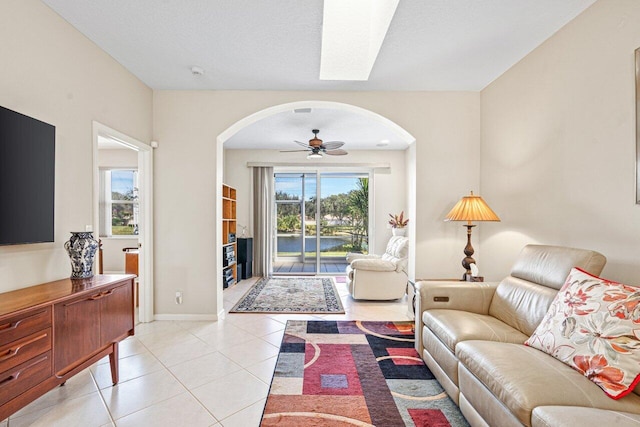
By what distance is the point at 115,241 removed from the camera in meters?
6.14

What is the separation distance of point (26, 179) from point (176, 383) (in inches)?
69.3

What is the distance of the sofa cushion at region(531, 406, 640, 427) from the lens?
111 cm

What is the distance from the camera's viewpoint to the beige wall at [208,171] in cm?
368

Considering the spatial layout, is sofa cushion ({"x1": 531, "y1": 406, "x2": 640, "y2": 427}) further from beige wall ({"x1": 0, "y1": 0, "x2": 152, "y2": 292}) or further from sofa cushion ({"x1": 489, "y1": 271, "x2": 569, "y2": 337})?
beige wall ({"x1": 0, "y1": 0, "x2": 152, "y2": 292})

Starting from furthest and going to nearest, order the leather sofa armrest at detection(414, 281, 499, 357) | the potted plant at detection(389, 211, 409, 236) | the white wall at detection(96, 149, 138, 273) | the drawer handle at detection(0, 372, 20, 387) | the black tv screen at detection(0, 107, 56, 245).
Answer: the white wall at detection(96, 149, 138, 273) → the potted plant at detection(389, 211, 409, 236) → the leather sofa armrest at detection(414, 281, 499, 357) → the black tv screen at detection(0, 107, 56, 245) → the drawer handle at detection(0, 372, 20, 387)

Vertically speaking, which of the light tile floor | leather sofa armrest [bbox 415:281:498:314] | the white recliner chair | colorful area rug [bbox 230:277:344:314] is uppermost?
leather sofa armrest [bbox 415:281:498:314]

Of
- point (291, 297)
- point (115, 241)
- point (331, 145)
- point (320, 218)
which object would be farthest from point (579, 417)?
point (115, 241)

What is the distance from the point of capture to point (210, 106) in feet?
12.1

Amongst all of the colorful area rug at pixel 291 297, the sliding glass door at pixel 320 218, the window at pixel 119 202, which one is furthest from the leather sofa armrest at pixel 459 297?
the window at pixel 119 202

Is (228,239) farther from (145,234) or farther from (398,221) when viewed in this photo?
(398,221)

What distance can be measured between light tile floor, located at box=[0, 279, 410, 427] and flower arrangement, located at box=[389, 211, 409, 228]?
3303 millimetres

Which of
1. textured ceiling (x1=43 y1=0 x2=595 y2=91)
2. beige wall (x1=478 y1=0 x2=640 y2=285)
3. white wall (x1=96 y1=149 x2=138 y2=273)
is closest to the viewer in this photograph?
beige wall (x1=478 y1=0 x2=640 y2=285)

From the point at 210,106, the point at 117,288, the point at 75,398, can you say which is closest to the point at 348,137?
the point at 210,106

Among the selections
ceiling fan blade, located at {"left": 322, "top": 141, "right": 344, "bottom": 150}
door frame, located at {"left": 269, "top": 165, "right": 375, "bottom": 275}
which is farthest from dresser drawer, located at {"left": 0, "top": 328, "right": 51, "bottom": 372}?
door frame, located at {"left": 269, "top": 165, "right": 375, "bottom": 275}
